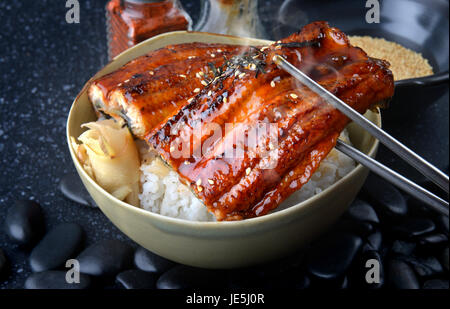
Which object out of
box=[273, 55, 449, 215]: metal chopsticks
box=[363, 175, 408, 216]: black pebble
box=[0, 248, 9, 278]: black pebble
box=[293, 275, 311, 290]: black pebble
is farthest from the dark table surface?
box=[273, 55, 449, 215]: metal chopsticks

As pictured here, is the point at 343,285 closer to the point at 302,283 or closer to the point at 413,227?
the point at 302,283

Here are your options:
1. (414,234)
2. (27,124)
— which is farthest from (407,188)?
(27,124)

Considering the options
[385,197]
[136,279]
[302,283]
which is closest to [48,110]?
[136,279]

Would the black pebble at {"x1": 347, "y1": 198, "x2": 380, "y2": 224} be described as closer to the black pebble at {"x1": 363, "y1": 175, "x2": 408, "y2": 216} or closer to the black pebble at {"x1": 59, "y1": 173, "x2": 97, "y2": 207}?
the black pebble at {"x1": 363, "y1": 175, "x2": 408, "y2": 216}

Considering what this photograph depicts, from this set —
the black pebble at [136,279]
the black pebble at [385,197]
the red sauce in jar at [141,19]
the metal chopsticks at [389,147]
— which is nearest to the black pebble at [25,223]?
the black pebble at [136,279]

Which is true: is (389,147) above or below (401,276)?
above

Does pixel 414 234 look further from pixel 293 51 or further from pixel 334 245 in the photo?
pixel 293 51
